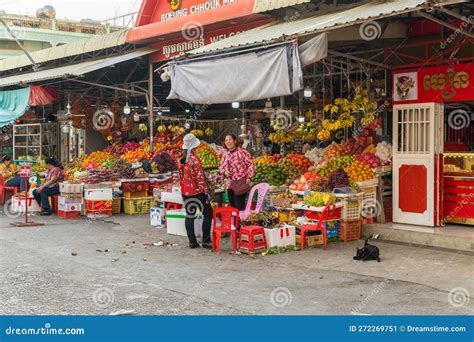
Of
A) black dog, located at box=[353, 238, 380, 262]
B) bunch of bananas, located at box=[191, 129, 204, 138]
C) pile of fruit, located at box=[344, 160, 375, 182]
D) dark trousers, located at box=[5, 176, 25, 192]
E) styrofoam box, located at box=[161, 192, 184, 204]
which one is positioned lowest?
black dog, located at box=[353, 238, 380, 262]

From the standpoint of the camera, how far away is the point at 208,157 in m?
15.1

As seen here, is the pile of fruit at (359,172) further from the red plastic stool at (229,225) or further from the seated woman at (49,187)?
the seated woman at (49,187)

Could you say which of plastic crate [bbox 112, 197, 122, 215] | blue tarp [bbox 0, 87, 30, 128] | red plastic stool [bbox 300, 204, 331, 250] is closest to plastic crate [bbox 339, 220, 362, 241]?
red plastic stool [bbox 300, 204, 331, 250]

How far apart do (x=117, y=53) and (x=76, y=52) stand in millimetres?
1532

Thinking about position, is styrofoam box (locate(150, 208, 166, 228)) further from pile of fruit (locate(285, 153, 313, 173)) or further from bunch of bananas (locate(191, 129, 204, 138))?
bunch of bananas (locate(191, 129, 204, 138))

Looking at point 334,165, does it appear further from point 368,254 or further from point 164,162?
point 164,162

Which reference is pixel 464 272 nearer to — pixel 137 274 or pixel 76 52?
pixel 137 274

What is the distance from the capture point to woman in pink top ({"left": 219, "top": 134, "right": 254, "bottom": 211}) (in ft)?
33.7

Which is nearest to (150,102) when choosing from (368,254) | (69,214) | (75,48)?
(69,214)

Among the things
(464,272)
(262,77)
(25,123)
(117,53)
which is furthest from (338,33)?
(25,123)

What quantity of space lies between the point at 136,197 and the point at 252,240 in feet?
19.7

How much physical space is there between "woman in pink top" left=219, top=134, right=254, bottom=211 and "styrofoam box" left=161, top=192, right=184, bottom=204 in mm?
1245

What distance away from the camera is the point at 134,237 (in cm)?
1105

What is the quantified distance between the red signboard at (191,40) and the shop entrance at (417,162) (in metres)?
4.42
